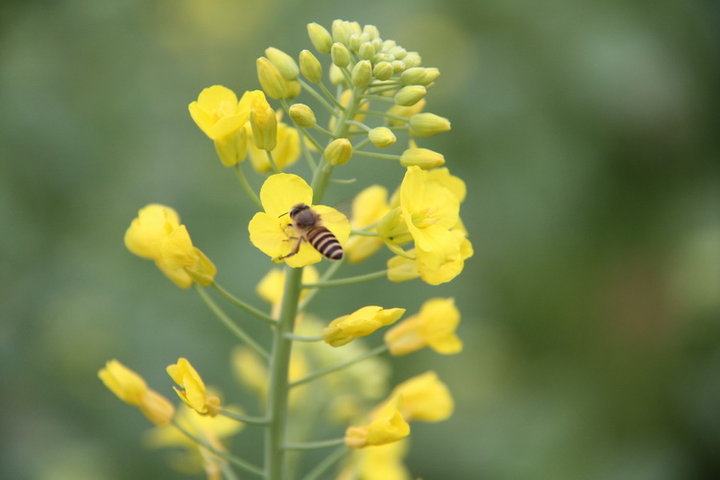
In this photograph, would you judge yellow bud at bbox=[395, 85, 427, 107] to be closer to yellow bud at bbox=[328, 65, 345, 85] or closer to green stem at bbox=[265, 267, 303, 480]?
yellow bud at bbox=[328, 65, 345, 85]

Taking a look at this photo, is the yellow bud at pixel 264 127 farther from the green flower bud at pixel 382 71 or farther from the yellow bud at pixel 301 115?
the green flower bud at pixel 382 71

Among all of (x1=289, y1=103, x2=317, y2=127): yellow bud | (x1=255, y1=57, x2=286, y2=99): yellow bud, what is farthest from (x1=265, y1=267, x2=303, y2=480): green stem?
(x1=255, y1=57, x2=286, y2=99): yellow bud

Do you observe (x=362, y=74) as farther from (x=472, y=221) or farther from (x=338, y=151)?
(x=472, y=221)

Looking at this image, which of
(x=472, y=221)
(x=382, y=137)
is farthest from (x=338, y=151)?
(x=472, y=221)

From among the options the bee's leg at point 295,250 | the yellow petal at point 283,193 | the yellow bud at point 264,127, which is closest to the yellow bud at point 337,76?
the yellow bud at point 264,127

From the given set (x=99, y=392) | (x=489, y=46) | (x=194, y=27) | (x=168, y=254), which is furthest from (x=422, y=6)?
(x=168, y=254)

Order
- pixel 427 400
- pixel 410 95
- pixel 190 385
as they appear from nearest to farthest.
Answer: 1. pixel 190 385
2. pixel 410 95
3. pixel 427 400
